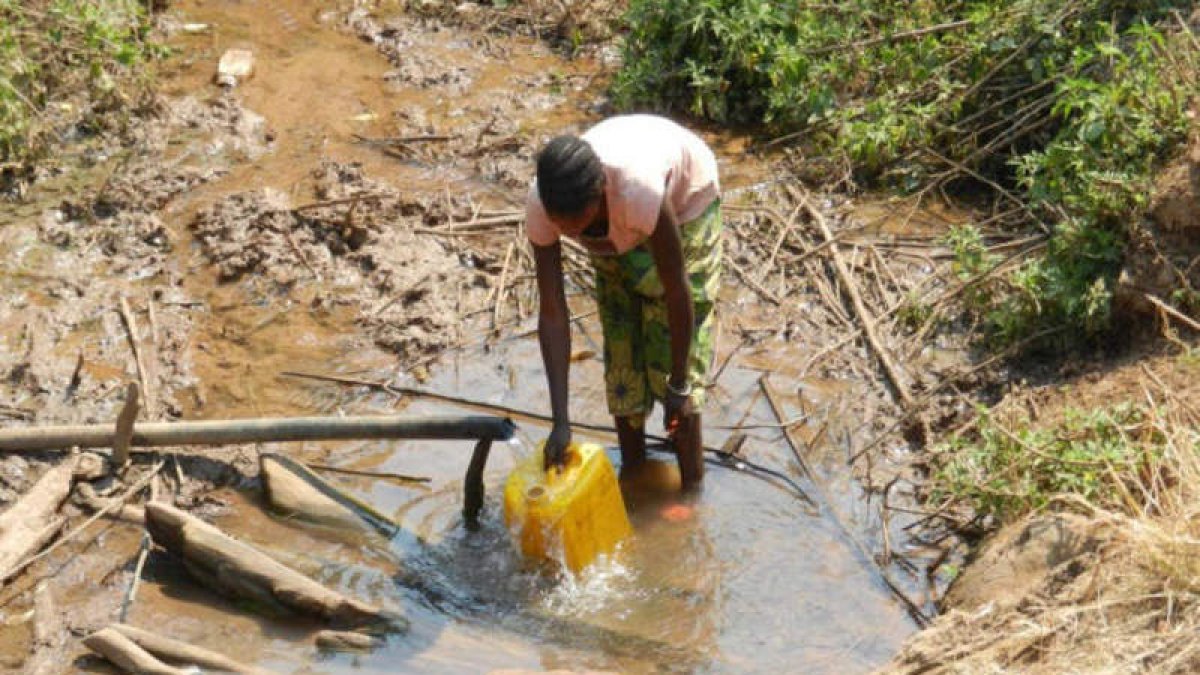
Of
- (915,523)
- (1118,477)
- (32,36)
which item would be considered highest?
(32,36)

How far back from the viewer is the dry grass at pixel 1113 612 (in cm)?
352

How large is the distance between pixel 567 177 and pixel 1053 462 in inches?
71.5

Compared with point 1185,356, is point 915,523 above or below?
below

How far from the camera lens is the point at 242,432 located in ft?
16.0

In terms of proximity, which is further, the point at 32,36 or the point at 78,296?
the point at 32,36

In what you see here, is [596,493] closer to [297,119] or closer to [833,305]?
[833,305]

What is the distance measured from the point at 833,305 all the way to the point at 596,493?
6.29 feet

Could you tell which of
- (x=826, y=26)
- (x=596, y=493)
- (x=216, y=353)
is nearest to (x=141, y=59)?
A: (x=216, y=353)

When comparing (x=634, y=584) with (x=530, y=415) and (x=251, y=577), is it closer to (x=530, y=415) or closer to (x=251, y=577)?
(x=530, y=415)

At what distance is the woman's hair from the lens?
12.6 feet

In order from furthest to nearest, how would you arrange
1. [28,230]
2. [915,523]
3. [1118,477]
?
[28,230], [915,523], [1118,477]

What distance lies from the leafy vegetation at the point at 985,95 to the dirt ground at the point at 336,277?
273 millimetres

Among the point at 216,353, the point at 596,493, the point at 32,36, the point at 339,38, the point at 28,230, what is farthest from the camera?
the point at 339,38

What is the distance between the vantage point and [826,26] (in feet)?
24.0
